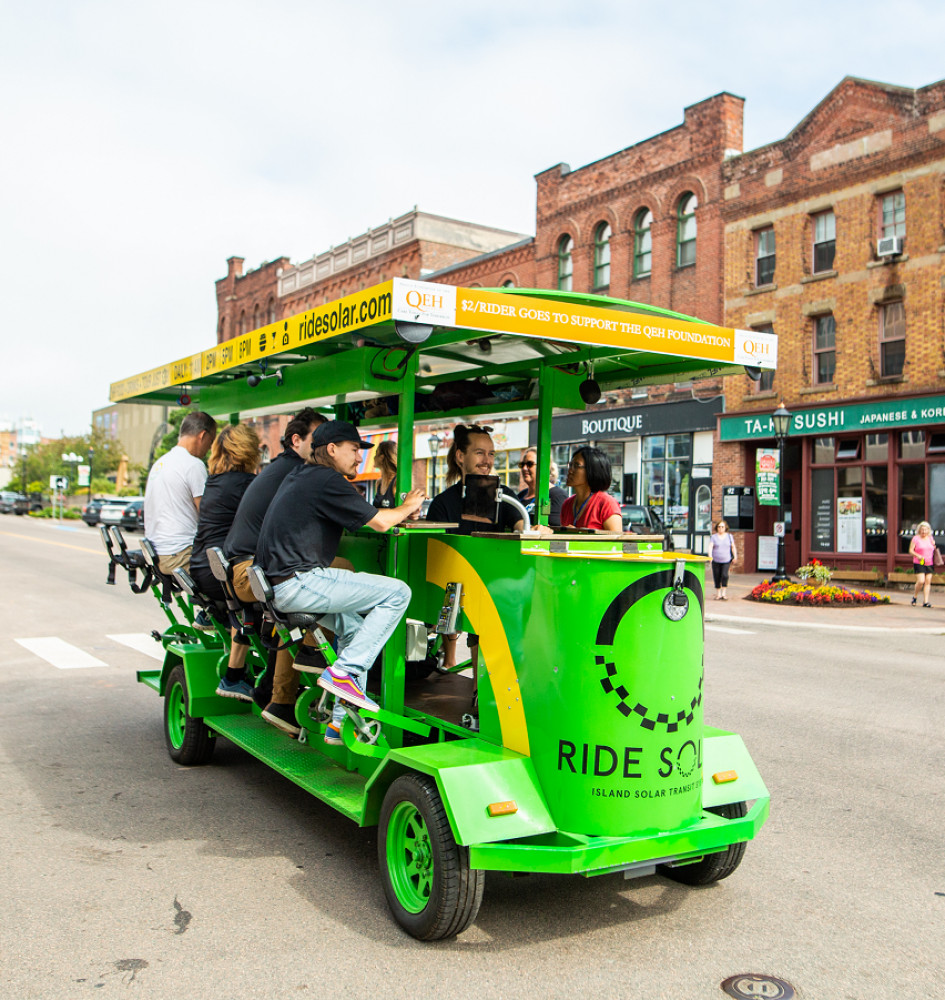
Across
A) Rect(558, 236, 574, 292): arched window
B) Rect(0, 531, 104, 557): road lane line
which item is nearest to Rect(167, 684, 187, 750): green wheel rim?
Rect(0, 531, 104, 557): road lane line

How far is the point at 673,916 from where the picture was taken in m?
4.00

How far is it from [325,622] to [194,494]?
236 cm

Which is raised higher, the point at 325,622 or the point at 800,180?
the point at 800,180

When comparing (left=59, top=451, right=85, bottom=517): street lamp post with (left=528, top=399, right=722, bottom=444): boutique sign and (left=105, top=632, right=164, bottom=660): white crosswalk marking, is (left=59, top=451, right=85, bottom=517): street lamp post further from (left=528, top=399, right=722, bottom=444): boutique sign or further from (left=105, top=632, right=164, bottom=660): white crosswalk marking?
(left=105, top=632, right=164, bottom=660): white crosswalk marking

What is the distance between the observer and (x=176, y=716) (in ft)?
21.2

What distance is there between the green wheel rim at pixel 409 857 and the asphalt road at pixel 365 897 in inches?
6.0

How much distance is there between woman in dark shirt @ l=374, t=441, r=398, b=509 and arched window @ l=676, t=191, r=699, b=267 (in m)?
23.2

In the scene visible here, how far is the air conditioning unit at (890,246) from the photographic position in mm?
23000

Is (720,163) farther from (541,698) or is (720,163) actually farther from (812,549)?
(541,698)

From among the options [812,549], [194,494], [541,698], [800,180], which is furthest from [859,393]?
[541,698]

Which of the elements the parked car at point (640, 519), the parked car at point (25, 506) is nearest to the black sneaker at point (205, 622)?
the parked car at point (640, 519)

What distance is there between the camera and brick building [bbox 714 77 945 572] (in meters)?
22.5

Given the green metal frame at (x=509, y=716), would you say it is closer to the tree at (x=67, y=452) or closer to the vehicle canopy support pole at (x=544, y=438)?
the vehicle canopy support pole at (x=544, y=438)

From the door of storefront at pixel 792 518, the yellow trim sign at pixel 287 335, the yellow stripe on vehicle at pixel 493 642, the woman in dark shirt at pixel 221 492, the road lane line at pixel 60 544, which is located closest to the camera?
the yellow stripe on vehicle at pixel 493 642
